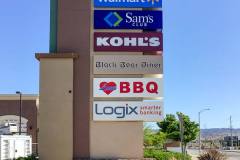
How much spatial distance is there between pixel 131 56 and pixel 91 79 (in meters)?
2.14

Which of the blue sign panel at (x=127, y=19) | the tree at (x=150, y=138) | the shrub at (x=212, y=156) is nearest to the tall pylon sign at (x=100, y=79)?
the blue sign panel at (x=127, y=19)

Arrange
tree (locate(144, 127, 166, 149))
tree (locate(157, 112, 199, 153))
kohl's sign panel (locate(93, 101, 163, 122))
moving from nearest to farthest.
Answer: kohl's sign panel (locate(93, 101, 163, 122)) < tree (locate(144, 127, 166, 149)) < tree (locate(157, 112, 199, 153))

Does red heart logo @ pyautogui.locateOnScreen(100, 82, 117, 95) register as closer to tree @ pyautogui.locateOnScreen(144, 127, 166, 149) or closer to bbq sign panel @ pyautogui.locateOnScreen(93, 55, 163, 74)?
bbq sign panel @ pyautogui.locateOnScreen(93, 55, 163, 74)

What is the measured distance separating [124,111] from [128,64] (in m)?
2.19

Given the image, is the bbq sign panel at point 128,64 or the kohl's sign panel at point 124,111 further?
the bbq sign panel at point 128,64

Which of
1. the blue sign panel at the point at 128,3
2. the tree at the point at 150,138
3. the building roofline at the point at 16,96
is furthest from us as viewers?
the building roofline at the point at 16,96

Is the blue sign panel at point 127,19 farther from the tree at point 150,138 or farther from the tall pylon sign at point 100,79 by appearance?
the tree at point 150,138

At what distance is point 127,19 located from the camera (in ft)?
71.1

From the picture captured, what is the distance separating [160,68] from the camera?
21516 millimetres

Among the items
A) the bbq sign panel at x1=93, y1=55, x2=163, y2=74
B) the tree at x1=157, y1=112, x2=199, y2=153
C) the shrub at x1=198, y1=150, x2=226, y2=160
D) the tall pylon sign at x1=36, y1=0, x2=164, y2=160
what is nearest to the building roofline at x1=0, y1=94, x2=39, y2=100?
the tree at x1=157, y1=112, x2=199, y2=153

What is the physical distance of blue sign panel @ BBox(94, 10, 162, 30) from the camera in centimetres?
2159

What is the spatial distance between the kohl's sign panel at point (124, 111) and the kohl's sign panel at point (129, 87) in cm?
46

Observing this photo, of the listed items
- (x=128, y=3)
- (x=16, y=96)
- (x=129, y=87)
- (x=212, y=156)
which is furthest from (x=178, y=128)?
(x=128, y=3)

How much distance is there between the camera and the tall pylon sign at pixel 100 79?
69.4ft
